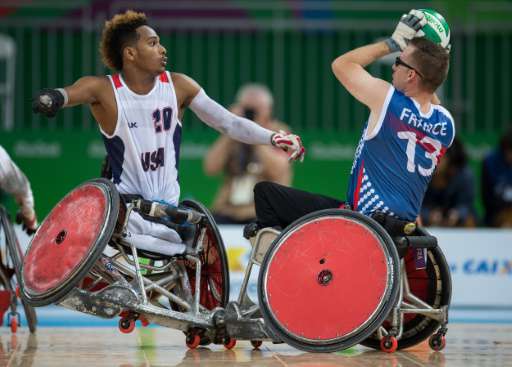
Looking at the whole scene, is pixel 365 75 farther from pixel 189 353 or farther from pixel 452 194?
pixel 452 194

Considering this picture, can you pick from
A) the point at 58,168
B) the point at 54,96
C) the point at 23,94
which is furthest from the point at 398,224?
the point at 23,94

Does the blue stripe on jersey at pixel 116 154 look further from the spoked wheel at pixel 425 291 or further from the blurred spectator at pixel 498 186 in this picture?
the blurred spectator at pixel 498 186

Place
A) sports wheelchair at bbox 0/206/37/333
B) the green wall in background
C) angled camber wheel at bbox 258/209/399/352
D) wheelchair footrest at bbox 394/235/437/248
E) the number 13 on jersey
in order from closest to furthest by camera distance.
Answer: angled camber wheel at bbox 258/209/399/352, wheelchair footrest at bbox 394/235/437/248, the number 13 on jersey, sports wheelchair at bbox 0/206/37/333, the green wall in background

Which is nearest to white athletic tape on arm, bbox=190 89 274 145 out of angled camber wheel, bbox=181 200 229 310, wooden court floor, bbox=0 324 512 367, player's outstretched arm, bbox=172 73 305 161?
player's outstretched arm, bbox=172 73 305 161

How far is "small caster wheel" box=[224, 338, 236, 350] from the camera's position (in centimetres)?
730

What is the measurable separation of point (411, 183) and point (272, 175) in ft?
14.7

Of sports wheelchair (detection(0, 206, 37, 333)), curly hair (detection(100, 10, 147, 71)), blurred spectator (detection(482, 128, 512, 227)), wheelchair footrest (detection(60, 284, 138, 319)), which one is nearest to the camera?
wheelchair footrest (detection(60, 284, 138, 319))

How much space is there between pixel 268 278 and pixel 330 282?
355 mm

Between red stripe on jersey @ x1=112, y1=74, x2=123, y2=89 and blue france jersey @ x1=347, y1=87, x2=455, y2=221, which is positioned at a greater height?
red stripe on jersey @ x1=112, y1=74, x2=123, y2=89

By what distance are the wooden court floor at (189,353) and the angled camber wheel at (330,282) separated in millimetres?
183

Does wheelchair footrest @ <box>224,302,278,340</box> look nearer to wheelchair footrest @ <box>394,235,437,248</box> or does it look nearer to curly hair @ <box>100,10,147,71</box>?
wheelchair footrest @ <box>394,235,437,248</box>

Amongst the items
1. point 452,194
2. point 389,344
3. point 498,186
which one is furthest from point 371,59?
point 498,186

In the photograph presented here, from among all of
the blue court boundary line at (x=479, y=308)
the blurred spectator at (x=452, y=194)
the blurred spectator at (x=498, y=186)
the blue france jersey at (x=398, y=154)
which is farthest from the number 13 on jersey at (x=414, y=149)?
the blurred spectator at (x=498, y=186)

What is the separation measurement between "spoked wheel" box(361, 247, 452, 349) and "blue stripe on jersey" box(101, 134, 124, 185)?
1819 millimetres
